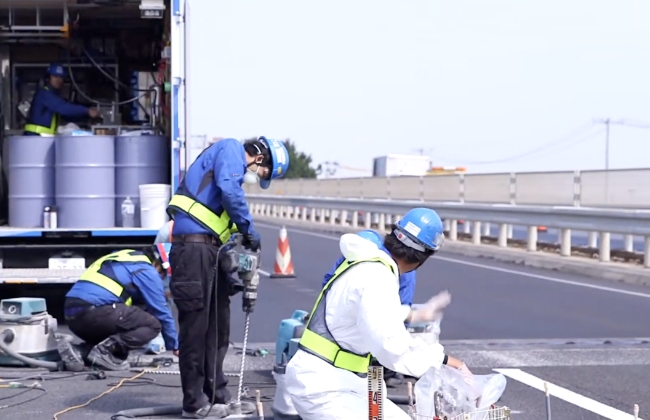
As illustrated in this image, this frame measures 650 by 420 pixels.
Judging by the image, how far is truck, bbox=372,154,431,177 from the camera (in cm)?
4872

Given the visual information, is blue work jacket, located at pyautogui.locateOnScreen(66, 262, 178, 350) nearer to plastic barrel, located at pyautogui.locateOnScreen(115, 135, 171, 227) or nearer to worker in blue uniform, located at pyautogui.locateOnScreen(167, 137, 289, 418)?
worker in blue uniform, located at pyautogui.locateOnScreen(167, 137, 289, 418)

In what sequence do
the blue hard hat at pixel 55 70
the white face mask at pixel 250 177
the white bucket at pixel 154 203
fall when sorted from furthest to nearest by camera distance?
the blue hard hat at pixel 55 70, the white bucket at pixel 154 203, the white face mask at pixel 250 177

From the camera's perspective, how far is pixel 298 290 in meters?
15.4

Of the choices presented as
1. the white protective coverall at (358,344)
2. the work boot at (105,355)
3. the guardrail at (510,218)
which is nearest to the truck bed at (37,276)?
the work boot at (105,355)

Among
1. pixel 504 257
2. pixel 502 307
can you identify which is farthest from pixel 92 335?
pixel 504 257

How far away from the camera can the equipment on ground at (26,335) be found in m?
8.85

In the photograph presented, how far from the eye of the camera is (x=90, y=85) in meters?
13.0

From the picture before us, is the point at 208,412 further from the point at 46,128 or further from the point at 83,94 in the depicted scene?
the point at 83,94

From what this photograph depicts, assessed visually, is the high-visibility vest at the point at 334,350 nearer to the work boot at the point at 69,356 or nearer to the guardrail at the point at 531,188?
the work boot at the point at 69,356

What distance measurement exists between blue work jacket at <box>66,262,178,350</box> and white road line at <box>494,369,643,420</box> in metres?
2.89

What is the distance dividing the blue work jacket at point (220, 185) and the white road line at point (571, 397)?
2.71 meters

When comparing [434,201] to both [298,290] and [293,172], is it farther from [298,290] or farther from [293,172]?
[293,172]

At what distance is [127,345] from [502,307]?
6081 millimetres

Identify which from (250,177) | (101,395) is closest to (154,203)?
(101,395)
